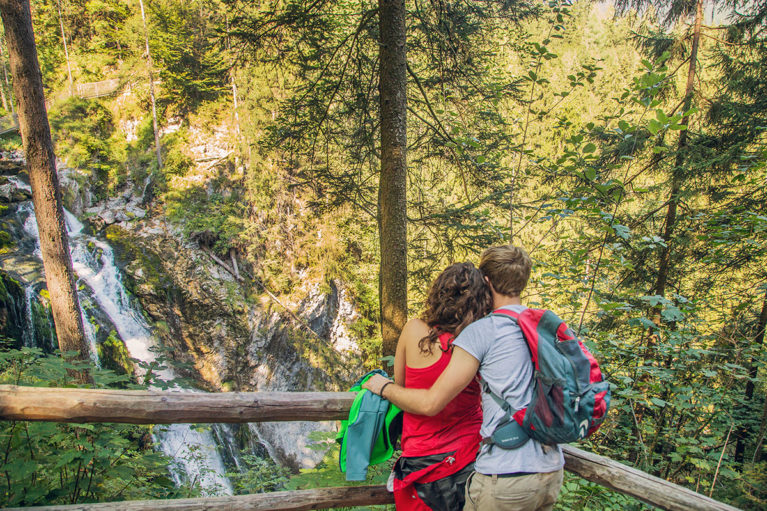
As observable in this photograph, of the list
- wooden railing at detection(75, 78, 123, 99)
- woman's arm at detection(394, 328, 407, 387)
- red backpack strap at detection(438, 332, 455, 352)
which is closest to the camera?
red backpack strap at detection(438, 332, 455, 352)

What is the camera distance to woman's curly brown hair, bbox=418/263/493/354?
6.57ft

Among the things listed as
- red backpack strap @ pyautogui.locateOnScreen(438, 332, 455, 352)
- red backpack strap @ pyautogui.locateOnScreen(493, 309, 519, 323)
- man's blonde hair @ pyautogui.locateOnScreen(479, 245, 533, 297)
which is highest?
man's blonde hair @ pyautogui.locateOnScreen(479, 245, 533, 297)

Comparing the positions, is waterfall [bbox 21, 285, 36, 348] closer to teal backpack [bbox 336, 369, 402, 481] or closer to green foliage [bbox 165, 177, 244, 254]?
green foliage [bbox 165, 177, 244, 254]

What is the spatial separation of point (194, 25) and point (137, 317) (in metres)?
17.3

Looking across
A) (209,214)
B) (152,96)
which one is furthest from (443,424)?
(152,96)

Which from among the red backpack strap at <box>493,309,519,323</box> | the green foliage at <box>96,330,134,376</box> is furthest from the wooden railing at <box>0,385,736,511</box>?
the green foliage at <box>96,330,134,376</box>

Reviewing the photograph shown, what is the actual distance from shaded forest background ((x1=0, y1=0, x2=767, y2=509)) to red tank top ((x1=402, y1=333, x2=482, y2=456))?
154 centimetres

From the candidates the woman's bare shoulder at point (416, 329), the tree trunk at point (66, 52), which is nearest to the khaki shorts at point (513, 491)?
the woman's bare shoulder at point (416, 329)

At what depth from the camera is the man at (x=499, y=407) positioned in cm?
178

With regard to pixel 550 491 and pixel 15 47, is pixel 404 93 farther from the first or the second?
pixel 15 47

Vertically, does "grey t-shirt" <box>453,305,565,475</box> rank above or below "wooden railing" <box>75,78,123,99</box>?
below

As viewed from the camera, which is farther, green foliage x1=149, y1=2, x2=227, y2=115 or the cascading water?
green foliage x1=149, y1=2, x2=227, y2=115

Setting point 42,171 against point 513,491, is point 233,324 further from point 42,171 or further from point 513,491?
point 513,491

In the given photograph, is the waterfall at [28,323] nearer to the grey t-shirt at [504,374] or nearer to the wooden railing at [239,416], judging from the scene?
the wooden railing at [239,416]
